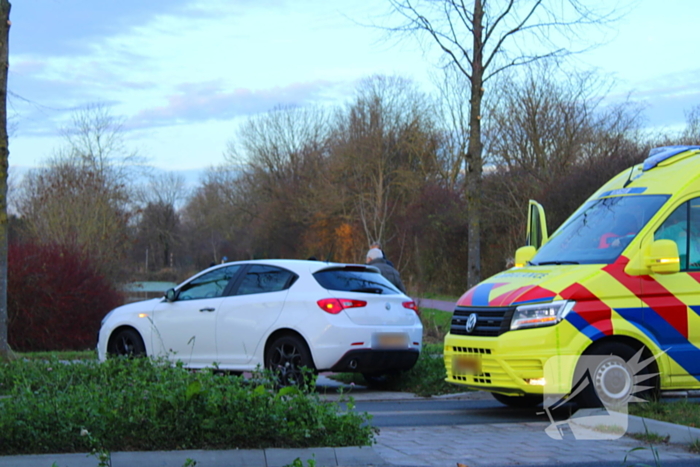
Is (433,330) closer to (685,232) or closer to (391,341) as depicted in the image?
(391,341)

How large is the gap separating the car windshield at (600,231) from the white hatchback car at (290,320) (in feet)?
6.62

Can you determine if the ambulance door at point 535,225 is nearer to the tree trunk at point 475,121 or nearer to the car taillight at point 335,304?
the car taillight at point 335,304

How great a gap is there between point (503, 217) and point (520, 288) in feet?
75.3

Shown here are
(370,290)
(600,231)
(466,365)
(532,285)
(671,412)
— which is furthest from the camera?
(370,290)

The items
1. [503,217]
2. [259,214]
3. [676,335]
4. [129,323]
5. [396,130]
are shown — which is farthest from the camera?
[259,214]

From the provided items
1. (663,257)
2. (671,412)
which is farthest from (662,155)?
(671,412)

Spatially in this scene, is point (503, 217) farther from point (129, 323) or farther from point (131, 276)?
point (129, 323)

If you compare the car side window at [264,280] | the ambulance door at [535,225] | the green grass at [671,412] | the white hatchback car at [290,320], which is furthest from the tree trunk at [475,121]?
the green grass at [671,412]

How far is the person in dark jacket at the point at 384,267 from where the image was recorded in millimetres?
12805

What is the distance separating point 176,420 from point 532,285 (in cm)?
365

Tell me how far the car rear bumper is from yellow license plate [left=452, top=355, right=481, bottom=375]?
5.10 ft

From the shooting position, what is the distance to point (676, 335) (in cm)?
754

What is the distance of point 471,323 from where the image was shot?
788 centimetres

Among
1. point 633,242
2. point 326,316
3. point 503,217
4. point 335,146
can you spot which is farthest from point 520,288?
point 335,146
